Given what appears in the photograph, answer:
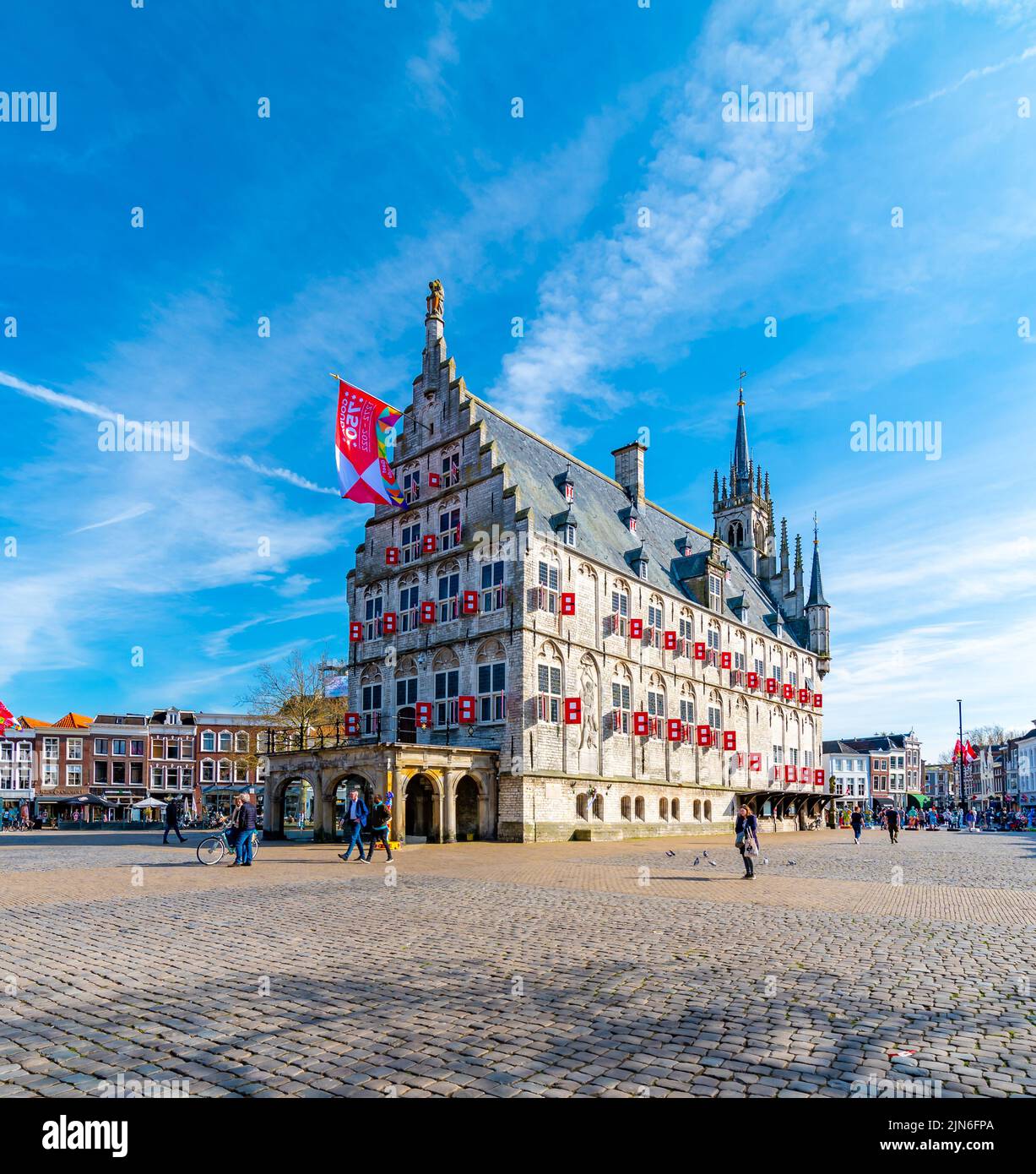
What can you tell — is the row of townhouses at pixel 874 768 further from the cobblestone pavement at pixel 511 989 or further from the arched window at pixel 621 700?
the cobblestone pavement at pixel 511 989

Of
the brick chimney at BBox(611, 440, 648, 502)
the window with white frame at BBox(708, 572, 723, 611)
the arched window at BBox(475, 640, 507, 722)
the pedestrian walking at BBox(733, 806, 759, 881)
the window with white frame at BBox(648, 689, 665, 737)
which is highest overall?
the brick chimney at BBox(611, 440, 648, 502)

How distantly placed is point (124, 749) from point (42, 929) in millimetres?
78113

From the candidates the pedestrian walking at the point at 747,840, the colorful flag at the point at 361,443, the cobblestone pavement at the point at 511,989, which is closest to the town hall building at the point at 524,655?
the colorful flag at the point at 361,443

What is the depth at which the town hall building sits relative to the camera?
3238 centimetres

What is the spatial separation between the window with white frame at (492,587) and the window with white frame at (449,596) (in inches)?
68.2

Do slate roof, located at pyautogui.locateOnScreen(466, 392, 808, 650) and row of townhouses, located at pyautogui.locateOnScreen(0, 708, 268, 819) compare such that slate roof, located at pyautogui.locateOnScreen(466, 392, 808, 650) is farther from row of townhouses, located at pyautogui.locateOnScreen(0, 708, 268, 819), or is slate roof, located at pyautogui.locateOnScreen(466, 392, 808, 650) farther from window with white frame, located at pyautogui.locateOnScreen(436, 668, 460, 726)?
row of townhouses, located at pyautogui.locateOnScreen(0, 708, 268, 819)

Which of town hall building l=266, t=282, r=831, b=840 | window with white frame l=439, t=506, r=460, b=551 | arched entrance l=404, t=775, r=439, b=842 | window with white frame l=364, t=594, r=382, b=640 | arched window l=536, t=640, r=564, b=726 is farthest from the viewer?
window with white frame l=364, t=594, r=382, b=640

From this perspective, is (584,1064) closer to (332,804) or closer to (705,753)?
(332,804)

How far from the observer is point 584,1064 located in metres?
5.64

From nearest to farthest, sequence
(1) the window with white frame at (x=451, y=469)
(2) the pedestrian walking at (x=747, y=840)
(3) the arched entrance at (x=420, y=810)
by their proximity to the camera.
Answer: (2) the pedestrian walking at (x=747, y=840), (3) the arched entrance at (x=420, y=810), (1) the window with white frame at (x=451, y=469)

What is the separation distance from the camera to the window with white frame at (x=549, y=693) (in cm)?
3344

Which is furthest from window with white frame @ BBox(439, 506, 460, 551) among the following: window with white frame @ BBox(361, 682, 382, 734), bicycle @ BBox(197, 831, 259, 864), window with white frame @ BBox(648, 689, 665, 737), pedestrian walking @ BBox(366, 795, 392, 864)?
bicycle @ BBox(197, 831, 259, 864)

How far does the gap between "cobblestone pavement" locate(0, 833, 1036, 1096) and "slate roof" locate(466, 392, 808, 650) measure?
75.0 ft

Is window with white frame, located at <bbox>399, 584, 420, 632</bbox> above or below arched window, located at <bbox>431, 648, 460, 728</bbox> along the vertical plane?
above
